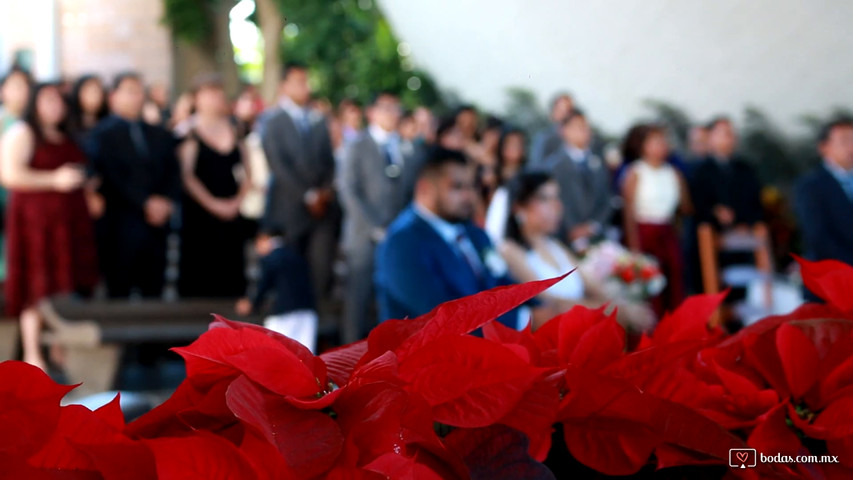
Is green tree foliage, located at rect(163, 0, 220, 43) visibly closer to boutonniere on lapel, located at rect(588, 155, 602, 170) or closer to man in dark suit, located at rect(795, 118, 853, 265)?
man in dark suit, located at rect(795, 118, 853, 265)

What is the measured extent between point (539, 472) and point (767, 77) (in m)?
0.55

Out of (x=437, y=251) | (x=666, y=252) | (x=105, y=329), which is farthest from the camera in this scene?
(x=666, y=252)

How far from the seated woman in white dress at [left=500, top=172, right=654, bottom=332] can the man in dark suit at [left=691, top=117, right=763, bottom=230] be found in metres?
2.57

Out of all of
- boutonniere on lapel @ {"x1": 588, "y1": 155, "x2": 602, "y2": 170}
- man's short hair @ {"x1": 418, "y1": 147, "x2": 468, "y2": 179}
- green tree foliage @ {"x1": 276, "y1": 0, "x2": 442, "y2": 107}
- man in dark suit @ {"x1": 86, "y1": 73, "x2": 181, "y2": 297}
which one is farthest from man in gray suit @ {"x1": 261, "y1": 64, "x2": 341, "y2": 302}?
man's short hair @ {"x1": 418, "y1": 147, "x2": 468, "y2": 179}

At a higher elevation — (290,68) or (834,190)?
(290,68)

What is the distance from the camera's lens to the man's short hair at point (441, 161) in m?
3.32

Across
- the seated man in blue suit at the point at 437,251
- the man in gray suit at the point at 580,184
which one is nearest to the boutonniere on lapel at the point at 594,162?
the man in gray suit at the point at 580,184

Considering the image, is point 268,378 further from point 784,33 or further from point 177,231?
point 177,231

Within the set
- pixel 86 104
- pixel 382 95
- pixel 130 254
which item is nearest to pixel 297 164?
pixel 382 95

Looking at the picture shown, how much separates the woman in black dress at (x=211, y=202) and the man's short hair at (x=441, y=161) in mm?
2160

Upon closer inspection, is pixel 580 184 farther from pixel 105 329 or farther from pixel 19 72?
pixel 19 72

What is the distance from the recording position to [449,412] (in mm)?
576

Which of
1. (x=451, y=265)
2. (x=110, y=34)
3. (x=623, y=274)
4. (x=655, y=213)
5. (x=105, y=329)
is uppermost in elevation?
(x=110, y=34)

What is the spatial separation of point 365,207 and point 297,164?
1.44ft
